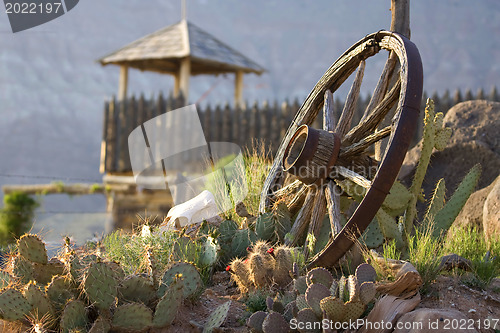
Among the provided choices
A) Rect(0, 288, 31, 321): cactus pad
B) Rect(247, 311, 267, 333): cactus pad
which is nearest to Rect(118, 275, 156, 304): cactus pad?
Rect(0, 288, 31, 321): cactus pad

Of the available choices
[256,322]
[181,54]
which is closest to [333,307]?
[256,322]

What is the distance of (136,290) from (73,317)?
1.11 ft

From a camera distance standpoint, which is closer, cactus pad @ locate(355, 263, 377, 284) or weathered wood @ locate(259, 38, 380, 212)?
cactus pad @ locate(355, 263, 377, 284)

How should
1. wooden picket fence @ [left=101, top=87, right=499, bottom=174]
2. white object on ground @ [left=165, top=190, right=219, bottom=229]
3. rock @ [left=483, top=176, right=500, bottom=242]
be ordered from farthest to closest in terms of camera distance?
1. wooden picket fence @ [left=101, top=87, right=499, bottom=174]
2. white object on ground @ [left=165, top=190, right=219, bottom=229]
3. rock @ [left=483, top=176, right=500, bottom=242]

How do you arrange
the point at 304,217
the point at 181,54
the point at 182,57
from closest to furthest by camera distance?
1. the point at 304,217
2. the point at 181,54
3. the point at 182,57

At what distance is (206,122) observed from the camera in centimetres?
1090

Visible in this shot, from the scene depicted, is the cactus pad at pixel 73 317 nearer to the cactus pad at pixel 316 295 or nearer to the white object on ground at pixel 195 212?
the cactus pad at pixel 316 295

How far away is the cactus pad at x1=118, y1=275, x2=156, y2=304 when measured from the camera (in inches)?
105

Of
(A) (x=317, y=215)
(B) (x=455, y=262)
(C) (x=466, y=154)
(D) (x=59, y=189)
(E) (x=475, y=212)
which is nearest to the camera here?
(B) (x=455, y=262)

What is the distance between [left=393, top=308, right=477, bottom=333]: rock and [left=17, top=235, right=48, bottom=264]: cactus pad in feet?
6.39

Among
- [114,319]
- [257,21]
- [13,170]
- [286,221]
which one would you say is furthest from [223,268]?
[257,21]

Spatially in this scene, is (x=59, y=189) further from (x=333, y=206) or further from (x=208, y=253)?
(x=333, y=206)

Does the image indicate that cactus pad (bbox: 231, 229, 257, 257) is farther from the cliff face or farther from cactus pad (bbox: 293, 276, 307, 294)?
the cliff face

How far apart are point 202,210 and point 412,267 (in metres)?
2.14
